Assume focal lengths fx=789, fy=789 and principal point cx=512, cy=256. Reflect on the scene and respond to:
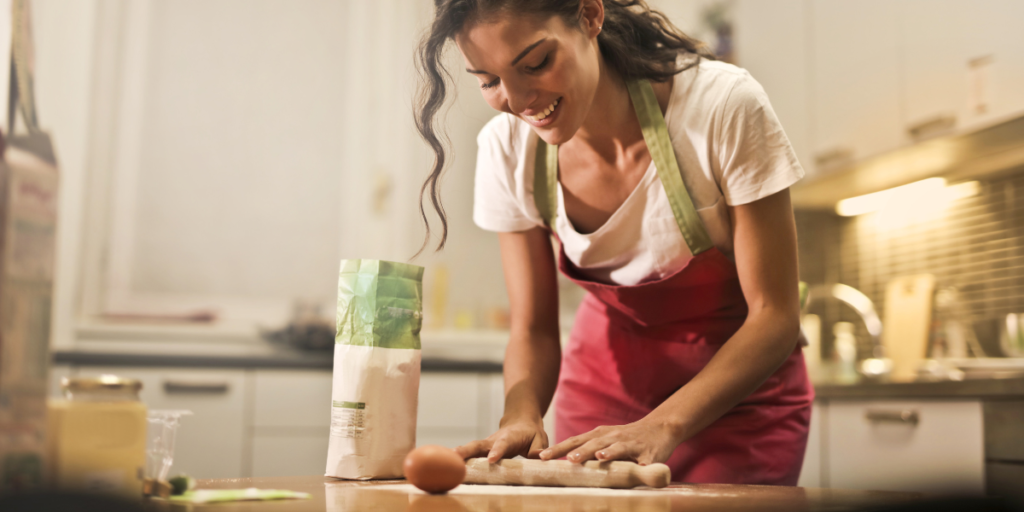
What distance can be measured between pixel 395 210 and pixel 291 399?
3.19ft

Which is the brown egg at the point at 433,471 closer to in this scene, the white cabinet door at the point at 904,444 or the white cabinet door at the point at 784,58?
the white cabinet door at the point at 904,444

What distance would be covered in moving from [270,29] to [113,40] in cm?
53

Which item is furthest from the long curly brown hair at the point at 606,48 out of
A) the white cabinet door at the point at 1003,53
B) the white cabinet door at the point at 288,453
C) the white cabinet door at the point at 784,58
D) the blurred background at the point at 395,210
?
the white cabinet door at the point at 784,58

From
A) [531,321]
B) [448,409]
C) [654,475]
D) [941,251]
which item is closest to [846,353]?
[941,251]

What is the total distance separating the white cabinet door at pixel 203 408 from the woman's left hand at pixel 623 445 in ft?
5.36

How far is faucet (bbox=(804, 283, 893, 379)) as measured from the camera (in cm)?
246

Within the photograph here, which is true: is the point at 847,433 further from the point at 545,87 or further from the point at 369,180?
the point at 369,180

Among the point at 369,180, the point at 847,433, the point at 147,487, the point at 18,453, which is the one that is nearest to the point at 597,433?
the point at 147,487

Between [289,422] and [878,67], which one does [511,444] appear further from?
[878,67]

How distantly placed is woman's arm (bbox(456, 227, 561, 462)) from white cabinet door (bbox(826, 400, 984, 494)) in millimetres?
882

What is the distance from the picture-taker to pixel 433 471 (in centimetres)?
73

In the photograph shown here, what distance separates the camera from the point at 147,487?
683 mm

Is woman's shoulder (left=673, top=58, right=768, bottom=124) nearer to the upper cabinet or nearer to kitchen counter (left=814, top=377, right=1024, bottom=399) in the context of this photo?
kitchen counter (left=814, top=377, right=1024, bottom=399)

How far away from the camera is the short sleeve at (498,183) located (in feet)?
3.96
